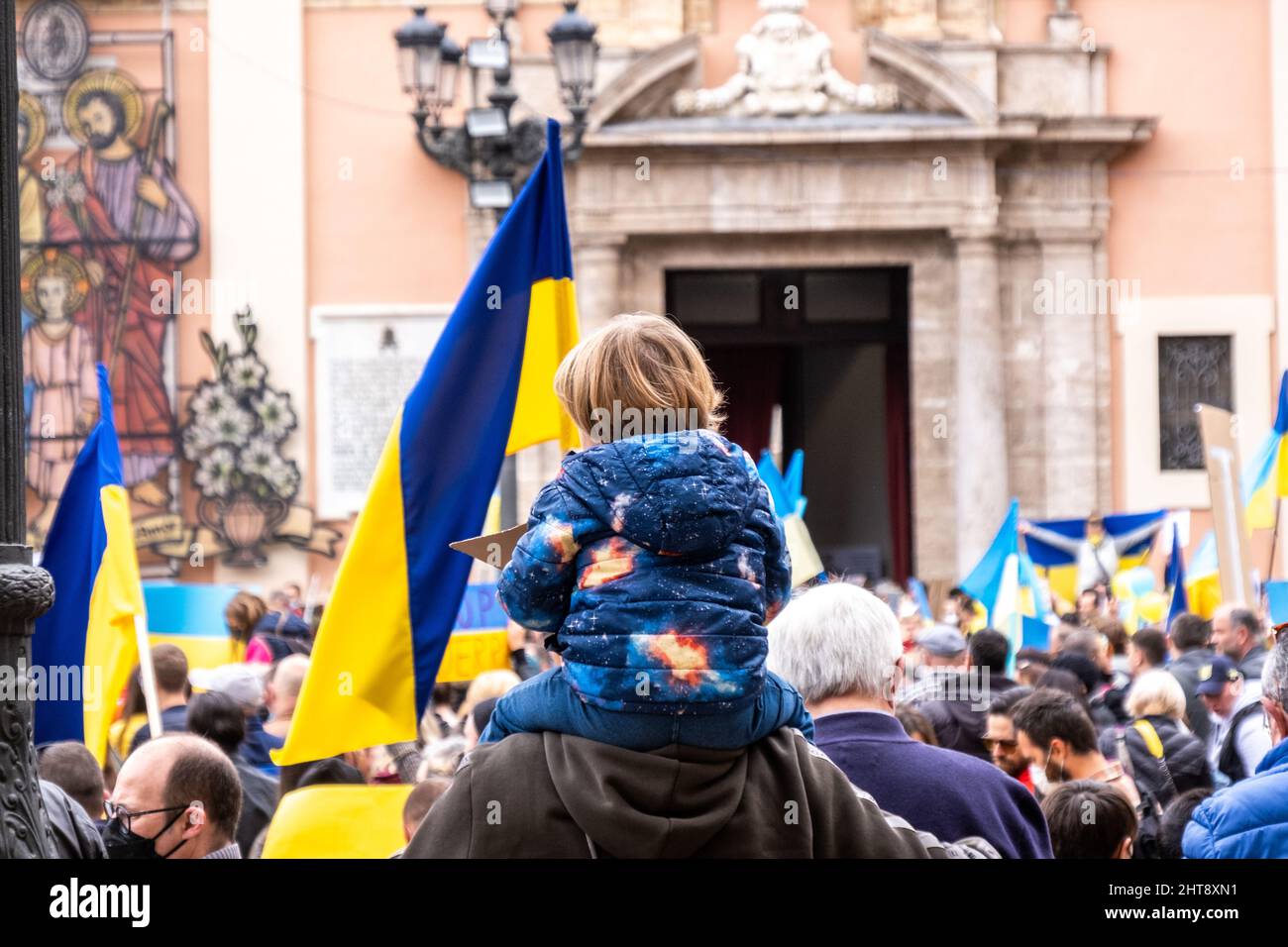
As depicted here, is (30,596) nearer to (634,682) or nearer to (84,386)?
(634,682)

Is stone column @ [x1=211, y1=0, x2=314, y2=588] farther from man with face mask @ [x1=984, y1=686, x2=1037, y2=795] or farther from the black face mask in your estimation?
the black face mask

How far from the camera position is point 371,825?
489cm

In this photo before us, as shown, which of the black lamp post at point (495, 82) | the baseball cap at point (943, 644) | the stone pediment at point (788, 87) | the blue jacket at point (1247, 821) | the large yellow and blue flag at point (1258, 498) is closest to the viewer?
the blue jacket at point (1247, 821)

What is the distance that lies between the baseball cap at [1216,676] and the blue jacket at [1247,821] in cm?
403

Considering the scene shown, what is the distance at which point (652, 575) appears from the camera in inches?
97.0

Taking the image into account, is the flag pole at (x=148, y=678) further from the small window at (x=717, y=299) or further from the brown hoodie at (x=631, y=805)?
the small window at (x=717, y=299)

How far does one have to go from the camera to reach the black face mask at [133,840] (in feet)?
13.4

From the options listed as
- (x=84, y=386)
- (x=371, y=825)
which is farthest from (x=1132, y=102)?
(x=371, y=825)

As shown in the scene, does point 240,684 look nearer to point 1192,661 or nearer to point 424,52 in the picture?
point 1192,661

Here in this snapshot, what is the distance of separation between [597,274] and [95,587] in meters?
13.1

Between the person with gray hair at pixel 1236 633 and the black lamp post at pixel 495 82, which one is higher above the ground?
the black lamp post at pixel 495 82

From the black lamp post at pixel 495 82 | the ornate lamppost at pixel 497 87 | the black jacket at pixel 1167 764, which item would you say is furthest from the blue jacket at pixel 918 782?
the black lamp post at pixel 495 82

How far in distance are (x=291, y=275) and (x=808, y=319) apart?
5761 millimetres
